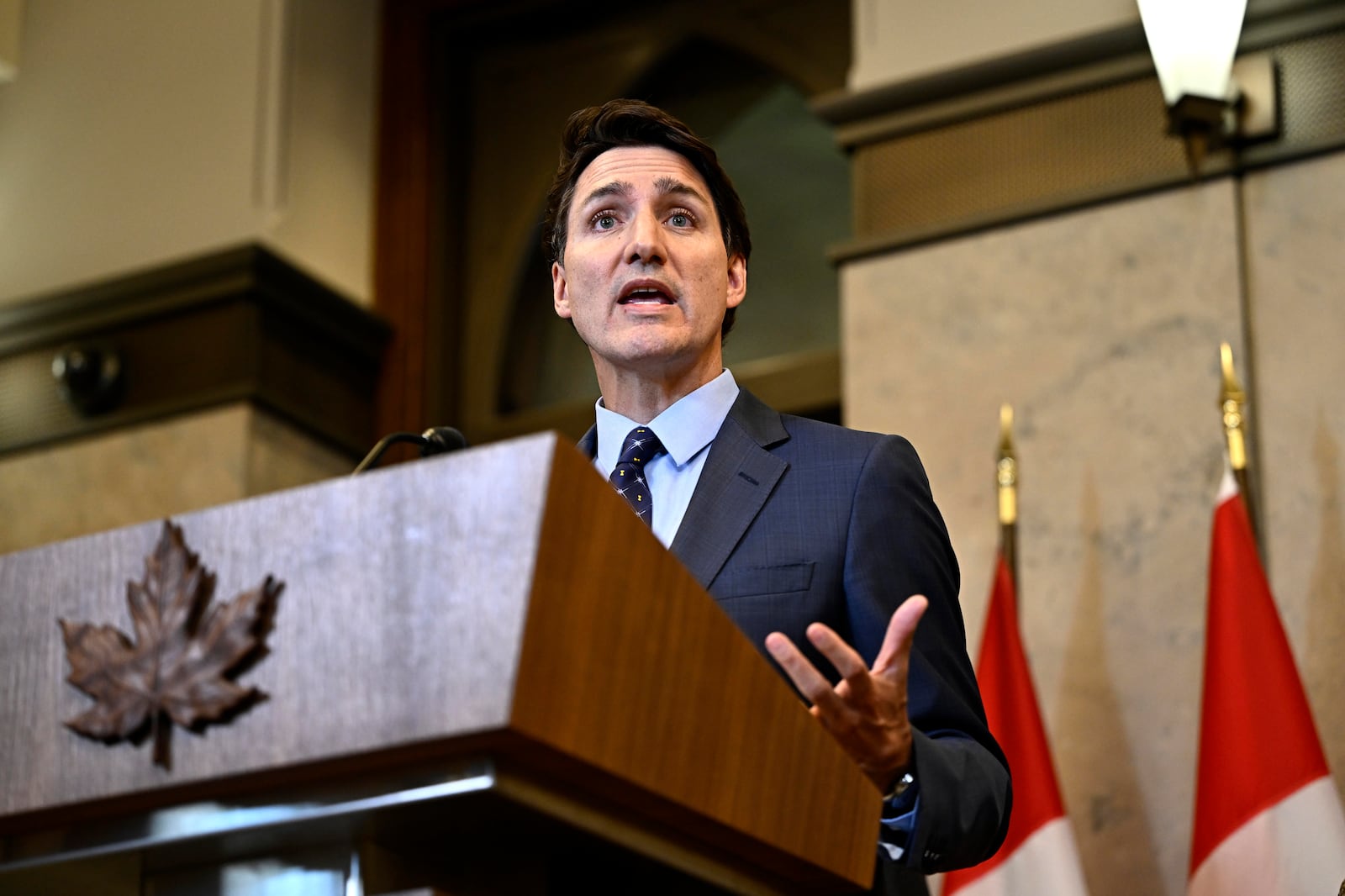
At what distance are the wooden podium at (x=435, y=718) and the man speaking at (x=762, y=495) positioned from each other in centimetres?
13

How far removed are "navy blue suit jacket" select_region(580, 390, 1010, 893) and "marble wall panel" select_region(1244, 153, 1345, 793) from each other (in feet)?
5.72

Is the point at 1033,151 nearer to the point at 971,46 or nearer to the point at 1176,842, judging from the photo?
the point at 971,46

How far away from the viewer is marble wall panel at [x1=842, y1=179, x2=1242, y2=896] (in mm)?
3486

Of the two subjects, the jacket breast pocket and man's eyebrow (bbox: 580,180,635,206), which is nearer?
the jacket breast pocket

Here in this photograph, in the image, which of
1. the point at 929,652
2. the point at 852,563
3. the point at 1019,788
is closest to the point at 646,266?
the point at 852,563

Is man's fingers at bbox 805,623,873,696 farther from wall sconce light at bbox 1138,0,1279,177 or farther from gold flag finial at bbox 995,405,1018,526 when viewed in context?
wall sconce light at bbox 1138,0,1279,177

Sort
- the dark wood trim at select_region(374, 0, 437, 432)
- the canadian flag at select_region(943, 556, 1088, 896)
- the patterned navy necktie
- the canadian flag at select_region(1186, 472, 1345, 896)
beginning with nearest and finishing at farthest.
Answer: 1. the patterned navy necktie
2. the canadian flag at select_region(1186, 472, 1345, 896)
3. the canadian flag at select_region(943, 556, 1088, 896)
4. the dark wood trim at select_region(374, 0, 437, 432)

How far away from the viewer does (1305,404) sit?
355 cm

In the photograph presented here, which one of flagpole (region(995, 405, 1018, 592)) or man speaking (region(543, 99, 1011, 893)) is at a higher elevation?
flagpole (region(995, 405, 1018, 592))

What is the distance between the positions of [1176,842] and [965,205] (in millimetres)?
1447

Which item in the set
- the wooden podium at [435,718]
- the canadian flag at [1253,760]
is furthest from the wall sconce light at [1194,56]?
the wooden podium at [435,718]

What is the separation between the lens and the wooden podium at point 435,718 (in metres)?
1.03

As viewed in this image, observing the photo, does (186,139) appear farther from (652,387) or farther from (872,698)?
(872,698)

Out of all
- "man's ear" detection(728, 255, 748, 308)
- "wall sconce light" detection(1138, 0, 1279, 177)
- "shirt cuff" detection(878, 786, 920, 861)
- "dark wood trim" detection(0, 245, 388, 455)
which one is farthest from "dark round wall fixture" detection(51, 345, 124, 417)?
"shirt cuff" detection(878, 786, 920, 861)
